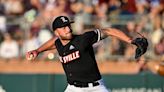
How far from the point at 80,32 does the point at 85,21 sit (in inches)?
15.8

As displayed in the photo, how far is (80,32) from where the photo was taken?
47.4 ft

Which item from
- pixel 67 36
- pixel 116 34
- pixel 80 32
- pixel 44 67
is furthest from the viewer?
pixel 44 67

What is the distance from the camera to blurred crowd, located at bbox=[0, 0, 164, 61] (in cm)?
1416

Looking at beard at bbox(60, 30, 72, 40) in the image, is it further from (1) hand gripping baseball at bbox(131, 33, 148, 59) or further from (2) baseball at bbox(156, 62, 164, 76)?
(2) baseball at bbox(156, 62, 164, 76)

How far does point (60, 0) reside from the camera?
15.4 meters

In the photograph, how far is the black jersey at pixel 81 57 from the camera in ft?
29.2

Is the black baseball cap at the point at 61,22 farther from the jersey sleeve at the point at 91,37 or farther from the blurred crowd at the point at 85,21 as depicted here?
the blurred crowd at the point at 85,21

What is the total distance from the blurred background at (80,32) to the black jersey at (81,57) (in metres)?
4.19

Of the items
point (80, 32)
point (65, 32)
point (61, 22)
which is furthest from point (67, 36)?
point (80, 32)

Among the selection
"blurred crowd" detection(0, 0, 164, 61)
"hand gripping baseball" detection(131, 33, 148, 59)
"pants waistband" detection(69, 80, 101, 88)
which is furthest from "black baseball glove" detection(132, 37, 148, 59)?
"blurred crowd" detection(0, 0, 164, 61)

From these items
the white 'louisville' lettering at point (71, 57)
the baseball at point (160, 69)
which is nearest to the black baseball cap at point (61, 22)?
the white 'louisville' lettering at point (71, 57)

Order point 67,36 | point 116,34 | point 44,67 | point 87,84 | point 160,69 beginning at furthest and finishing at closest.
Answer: point 44,67 → point 160,69 → point 87,84 → point 67,36 → point 116,34

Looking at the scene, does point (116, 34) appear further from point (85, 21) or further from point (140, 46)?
point (85, 21)

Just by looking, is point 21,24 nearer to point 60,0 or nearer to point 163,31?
point 60,0
